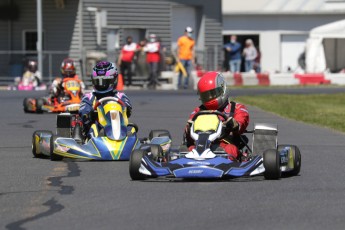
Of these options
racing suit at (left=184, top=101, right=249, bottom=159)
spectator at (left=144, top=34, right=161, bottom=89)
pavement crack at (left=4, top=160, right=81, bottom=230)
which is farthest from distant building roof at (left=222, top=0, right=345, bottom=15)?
racing suit at (left=184, top=101, right=249, bottom=159)

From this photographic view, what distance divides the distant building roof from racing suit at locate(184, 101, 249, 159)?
37.6m

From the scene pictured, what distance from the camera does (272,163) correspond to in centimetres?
1076

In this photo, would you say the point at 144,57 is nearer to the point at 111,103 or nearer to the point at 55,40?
the point at 55,40

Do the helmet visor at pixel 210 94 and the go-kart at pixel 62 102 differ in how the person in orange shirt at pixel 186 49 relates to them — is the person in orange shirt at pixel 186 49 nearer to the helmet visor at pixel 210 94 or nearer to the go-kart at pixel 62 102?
the go-kart at pixel 62 102

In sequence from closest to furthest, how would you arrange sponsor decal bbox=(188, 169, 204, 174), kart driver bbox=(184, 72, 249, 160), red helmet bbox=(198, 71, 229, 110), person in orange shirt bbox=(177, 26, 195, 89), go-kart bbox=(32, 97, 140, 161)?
sponsor decal bbox=(188, 169, 204, 174)
kart driver bbox=(184, 72, 249, 160)
red helmet bbox=(198, 71, 229, 110)
go-kart bbox=(32, 97, 140, 161)
person in orange shirt bbox=(177, 26, 195, 89)

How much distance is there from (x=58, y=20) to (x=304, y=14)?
42.4 ft

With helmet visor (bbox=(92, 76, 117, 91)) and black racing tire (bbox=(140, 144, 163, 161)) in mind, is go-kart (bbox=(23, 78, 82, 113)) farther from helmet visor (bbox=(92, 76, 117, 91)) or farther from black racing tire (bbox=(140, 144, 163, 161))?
black racing tire (bbox=(140, 144, 163, 161))

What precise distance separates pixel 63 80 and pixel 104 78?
878 centimetres

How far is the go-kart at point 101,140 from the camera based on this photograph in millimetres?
13164

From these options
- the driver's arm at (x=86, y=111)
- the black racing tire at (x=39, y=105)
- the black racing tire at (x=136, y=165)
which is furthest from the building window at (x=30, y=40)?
the black racing tire at (x=136, y=165)

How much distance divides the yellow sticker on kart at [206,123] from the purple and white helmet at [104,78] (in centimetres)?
290

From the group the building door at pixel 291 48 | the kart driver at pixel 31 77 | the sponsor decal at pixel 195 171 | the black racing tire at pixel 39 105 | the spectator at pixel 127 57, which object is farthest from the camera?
the building door at pixel 291 48

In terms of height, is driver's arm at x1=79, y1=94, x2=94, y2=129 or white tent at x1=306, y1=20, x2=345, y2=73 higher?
white tent at x1=306, y1=20, x2=345, y2=73

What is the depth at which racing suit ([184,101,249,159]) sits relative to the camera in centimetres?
Answer: 1151
